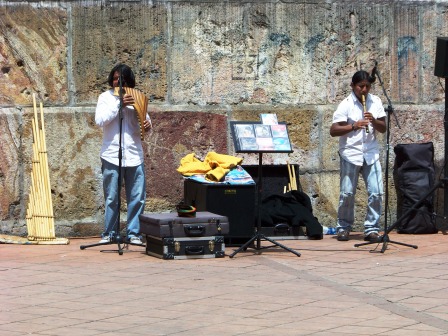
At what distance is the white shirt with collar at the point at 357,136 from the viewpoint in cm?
1112

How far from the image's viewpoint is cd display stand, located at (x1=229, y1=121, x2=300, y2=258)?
1008 centimetres

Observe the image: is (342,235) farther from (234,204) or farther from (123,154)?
(123,154)

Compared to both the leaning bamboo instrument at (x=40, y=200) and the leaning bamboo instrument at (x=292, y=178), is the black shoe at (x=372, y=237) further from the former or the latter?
the leaning bamboo instrument at (x=40, y=200)

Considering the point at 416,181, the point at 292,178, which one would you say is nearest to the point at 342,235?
the point at 292,178

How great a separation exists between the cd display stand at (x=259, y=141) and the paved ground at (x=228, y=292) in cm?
17

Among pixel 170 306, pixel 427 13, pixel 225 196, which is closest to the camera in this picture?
pixel 170 306

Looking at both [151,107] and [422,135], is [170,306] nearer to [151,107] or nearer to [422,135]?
[151,107]

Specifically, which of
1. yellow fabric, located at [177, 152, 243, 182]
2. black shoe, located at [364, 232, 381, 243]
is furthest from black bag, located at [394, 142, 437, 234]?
yellow fabric, located at [177, 152, 243, 182]

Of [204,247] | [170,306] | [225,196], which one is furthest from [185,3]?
[170,306]

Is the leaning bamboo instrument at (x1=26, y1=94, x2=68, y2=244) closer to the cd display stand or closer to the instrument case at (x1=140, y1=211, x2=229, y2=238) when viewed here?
the instrument case at (x1=140, y1=211, x2=229, y2=238)

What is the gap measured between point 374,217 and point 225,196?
159 centimetres

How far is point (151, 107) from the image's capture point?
11.5 m

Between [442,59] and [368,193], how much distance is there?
1.52 meters

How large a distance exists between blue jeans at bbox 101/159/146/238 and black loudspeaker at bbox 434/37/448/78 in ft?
9.76
